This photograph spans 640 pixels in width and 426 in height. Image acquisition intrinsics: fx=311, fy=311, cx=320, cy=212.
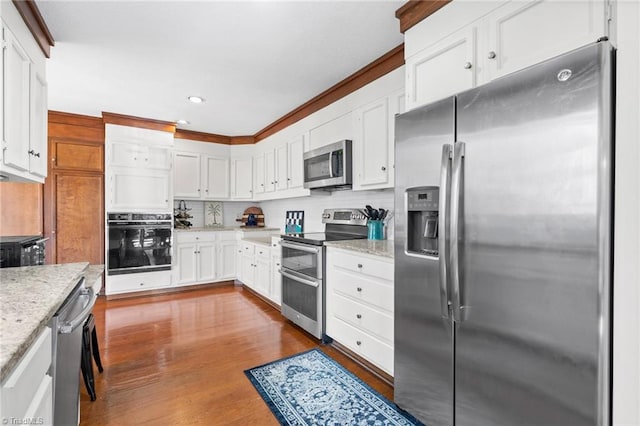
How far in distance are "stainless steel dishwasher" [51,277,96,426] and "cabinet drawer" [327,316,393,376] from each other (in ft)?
5.57

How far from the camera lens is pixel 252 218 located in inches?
211

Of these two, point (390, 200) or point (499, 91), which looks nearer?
point (499, 91)

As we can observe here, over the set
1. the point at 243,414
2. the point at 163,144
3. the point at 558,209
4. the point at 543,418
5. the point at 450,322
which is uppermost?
the point at 163,144

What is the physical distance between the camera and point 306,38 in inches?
89.0

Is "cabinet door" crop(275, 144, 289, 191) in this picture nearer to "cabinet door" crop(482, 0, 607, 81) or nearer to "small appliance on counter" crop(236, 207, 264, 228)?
"small appliance on counter" crop(236, 207, 264, 228)

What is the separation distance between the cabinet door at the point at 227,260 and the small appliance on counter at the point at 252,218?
49 centimetres

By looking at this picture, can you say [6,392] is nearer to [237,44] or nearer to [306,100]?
[237,44]

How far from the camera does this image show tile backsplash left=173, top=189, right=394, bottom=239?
3.01 metres

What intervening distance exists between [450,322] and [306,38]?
6.83 ft

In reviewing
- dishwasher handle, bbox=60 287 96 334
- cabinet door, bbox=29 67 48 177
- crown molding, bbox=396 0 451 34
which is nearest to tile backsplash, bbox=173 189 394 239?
crown molding, bbox=396 0 451 34

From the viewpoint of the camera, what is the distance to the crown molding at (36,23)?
1.81 meters

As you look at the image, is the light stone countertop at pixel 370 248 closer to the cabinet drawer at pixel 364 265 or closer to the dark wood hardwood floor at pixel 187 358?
the cabinet drawer at pixel 364 265

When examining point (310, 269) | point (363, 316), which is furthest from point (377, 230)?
point (363, 316)

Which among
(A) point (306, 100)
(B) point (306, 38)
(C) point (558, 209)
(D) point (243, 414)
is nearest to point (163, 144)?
(A) point (306, 100)
